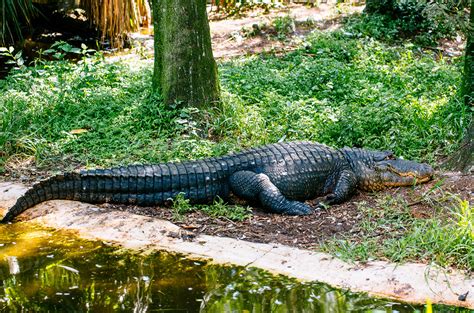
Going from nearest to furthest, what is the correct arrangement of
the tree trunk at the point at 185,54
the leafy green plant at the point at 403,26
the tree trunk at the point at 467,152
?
the tree trunk at the point at 467,152, the tree trunk at the point at 185,54, the leafy green plant at the point at 403,26

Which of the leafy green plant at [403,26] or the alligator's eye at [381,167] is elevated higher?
the leafy green plant at [403,26]

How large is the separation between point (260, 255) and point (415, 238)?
45.5 inches

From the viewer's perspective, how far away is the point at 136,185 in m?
6.08

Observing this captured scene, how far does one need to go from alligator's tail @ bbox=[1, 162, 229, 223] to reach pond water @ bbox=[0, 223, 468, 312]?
0.83m

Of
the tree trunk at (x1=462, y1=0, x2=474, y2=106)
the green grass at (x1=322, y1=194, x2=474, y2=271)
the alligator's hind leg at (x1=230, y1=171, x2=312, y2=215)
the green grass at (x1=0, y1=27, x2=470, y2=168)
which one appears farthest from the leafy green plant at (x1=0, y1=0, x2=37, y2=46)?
the green grass at (x1=322, y1=194, x2=474, y2=271)

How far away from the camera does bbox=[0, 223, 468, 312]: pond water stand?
13.6ft

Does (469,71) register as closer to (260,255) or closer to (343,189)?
(343,189)

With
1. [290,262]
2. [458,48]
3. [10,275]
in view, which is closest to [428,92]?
[458,48]

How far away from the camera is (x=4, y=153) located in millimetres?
7129

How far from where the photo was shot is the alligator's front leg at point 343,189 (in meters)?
6.30

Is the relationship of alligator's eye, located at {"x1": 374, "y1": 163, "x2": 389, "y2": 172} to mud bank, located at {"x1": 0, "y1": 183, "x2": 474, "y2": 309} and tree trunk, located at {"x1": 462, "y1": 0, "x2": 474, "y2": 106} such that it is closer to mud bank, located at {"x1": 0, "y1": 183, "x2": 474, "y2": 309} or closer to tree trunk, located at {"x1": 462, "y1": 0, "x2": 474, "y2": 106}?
tree trunk, located at {"x1": 462, "y1": 0, "x2": 474, "y2": 106}

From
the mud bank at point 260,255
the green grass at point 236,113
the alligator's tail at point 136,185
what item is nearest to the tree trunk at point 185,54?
the green grass at point 236,113

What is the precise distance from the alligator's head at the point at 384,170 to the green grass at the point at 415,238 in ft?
2.13

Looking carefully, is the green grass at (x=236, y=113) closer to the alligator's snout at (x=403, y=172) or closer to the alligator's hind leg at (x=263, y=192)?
the alligator's snout at (x=403, y=172)
